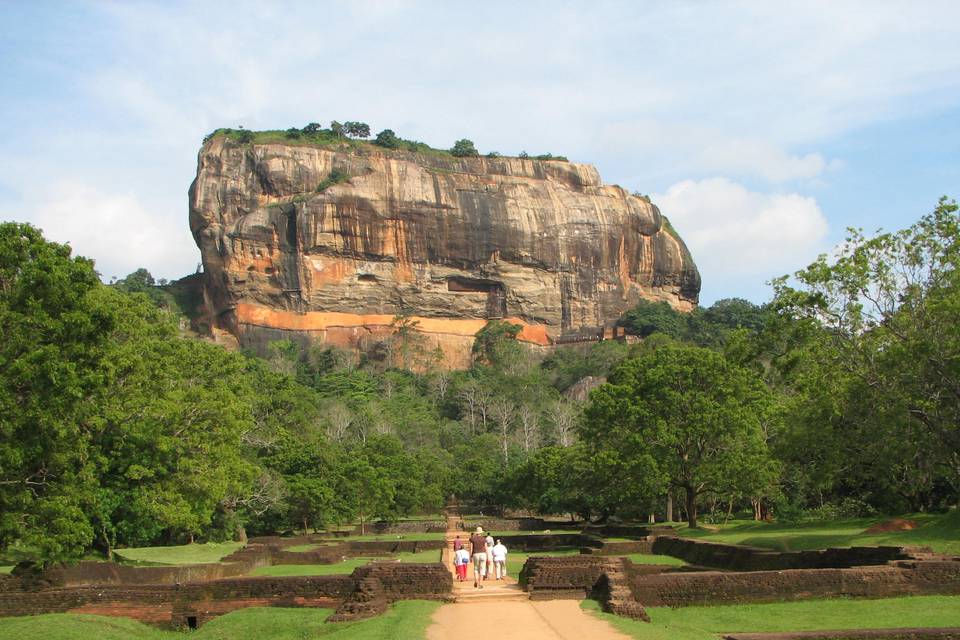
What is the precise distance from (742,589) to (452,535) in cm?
2482

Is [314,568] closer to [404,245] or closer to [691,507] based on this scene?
[691,507]

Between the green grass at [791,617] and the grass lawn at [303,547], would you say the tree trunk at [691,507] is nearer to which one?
the grass lawn at [303,547]

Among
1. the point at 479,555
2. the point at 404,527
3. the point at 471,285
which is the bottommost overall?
the point at 404,527

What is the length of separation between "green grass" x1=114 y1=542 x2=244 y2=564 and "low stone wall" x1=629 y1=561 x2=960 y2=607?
502 inches

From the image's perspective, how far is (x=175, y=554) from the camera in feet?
83.6

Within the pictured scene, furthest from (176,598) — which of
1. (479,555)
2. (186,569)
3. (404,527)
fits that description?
(404,527)

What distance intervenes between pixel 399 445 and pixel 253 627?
112 feet

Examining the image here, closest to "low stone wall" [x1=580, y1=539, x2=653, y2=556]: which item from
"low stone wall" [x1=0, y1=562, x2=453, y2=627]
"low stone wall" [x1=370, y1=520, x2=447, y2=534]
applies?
"low stone wall" [x1=0, y1=562, x2=453, y2=627]

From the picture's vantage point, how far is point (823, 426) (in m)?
28.3

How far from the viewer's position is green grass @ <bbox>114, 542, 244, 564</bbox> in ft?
79.1

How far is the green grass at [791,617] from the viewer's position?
13.4 meters

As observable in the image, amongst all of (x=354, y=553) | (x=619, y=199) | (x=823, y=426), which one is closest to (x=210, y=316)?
(x=619, y=199)

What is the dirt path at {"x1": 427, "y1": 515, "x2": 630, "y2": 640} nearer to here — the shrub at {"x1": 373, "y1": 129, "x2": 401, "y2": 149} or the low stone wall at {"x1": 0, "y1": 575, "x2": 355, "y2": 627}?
the low stone wall at {"x1": 0, "y1": 575, "x2": 355, "y2": 627}

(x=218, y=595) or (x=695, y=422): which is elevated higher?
(x=695, y=422)
